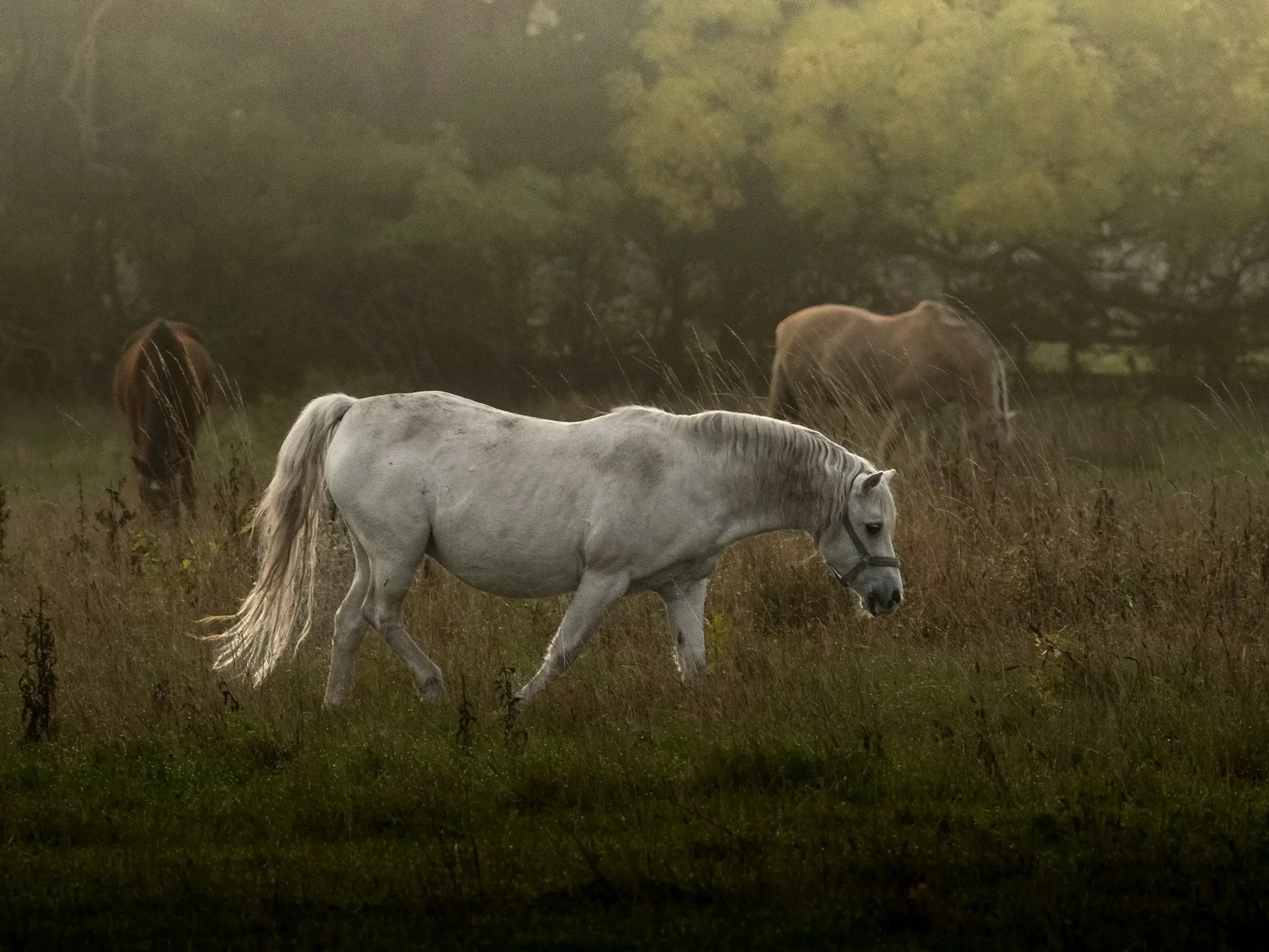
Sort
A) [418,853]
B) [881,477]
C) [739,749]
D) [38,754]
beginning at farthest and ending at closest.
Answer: [881,477], [38,754], [739,749], [418,853]

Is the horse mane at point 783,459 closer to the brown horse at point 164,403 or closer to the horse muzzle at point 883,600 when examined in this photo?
the horse muzzle at point 883,600

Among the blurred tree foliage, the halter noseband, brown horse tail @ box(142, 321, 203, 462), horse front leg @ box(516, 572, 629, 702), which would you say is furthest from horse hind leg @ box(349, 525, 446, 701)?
the blurred tree foliage

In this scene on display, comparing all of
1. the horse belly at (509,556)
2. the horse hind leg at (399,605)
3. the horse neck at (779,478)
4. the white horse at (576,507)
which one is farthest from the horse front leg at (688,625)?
the horse hind leg at (399,605)

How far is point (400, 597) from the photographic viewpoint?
7.14 metres

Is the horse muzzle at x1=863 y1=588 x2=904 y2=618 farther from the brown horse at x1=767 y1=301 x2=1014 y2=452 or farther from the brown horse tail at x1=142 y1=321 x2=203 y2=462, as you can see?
the brown horse at x1=767 y1=301 x2=1014 y2=452

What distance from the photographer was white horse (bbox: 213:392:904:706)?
6832 mm

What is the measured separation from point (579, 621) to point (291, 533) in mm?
1481

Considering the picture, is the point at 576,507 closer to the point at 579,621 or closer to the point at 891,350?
the point at 579,621

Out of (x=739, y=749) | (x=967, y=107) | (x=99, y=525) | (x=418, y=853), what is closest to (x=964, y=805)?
(x=739, y=749)

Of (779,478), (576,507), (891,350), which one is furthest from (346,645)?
(891,350)

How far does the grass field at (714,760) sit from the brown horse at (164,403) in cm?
219

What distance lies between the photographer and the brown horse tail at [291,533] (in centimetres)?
729

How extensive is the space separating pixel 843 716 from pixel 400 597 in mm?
1994

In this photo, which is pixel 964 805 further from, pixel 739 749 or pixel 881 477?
pixel 881 477
